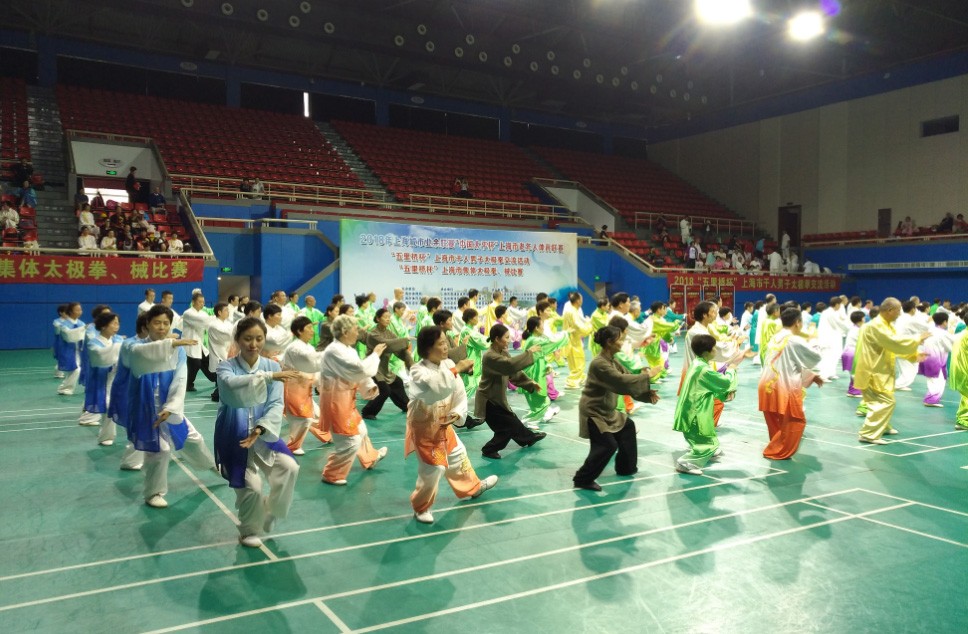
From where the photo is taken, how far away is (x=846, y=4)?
74.3 feet

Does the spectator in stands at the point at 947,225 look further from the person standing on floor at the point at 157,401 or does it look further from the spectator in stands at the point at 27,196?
the spectator in stands at the point at 27,196

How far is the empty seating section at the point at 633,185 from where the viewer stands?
30891mm

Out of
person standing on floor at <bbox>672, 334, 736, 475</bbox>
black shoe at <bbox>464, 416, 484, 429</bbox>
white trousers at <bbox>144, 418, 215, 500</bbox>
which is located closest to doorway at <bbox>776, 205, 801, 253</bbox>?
black shoe at <bbox>464, 416, 484, 429</bbox>

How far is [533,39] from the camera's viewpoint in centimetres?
2561

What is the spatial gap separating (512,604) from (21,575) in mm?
2991

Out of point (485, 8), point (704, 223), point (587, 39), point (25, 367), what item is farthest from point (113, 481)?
point (704, 223)

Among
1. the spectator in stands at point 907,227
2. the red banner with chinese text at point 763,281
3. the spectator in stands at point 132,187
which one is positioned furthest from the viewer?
the spectator in stands at point 907,227

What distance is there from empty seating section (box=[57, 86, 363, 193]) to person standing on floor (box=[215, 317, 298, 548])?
58.2 feet

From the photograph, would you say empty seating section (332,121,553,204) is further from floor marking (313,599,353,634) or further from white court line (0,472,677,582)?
floor marking (313,599,353,634)

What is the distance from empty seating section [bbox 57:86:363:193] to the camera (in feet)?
75.2

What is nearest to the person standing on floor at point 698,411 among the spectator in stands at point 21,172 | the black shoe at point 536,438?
the black shoe at point 536,438

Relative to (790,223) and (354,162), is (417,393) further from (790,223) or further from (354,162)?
(790,223)

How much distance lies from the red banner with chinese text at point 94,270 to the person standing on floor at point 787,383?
14956mm

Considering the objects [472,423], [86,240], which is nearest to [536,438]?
[472,423]
